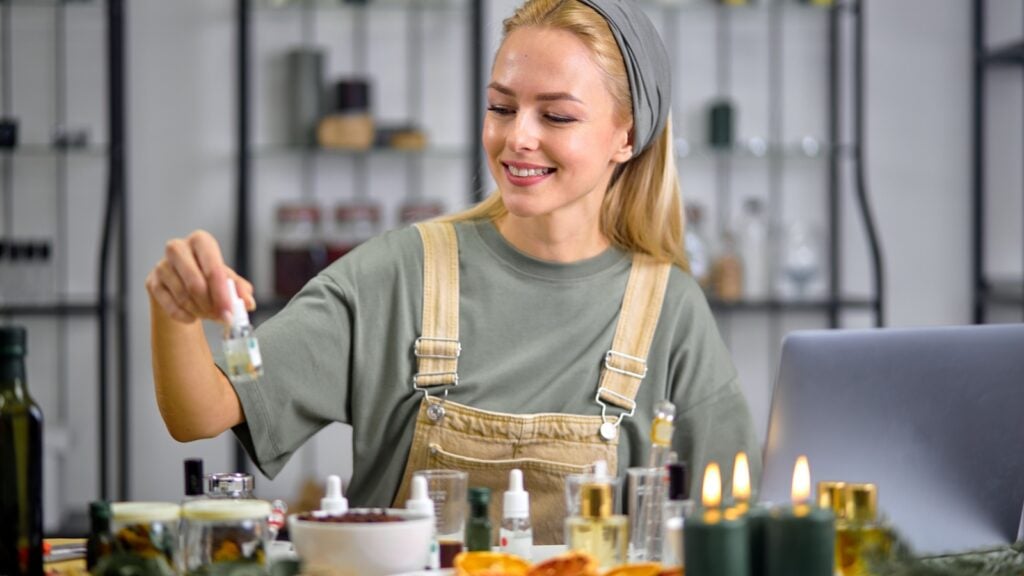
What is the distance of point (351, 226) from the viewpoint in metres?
4.05

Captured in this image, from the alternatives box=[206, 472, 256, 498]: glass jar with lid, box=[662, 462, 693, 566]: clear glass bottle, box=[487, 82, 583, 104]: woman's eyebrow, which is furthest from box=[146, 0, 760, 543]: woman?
box=[662, 462, 693, 566]: clear glass bottle

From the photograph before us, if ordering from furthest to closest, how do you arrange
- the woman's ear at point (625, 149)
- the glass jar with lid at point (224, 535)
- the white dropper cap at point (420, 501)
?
the woman's ear at point (625, 149) < the white dropper cap at point (420, 501) < the glass jar with lid at point (224, 535)

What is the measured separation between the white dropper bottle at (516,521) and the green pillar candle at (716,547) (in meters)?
0.34

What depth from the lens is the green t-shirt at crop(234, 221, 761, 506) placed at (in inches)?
73.8

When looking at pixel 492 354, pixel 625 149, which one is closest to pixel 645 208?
pixel 625 149

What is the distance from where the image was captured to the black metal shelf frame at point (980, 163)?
4203 mm

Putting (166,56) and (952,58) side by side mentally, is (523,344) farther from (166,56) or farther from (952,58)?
(952,58)

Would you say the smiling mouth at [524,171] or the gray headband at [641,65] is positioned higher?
the gray headband at [641,65]

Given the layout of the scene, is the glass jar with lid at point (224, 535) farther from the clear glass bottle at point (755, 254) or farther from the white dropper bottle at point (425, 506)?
the clear glass bottle at point (755, 254)

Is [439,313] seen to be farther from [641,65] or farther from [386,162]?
[386,162]

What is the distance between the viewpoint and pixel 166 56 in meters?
4.09

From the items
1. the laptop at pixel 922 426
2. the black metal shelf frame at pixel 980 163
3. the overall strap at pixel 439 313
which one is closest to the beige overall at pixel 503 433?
the overall strap at pixel 439 313

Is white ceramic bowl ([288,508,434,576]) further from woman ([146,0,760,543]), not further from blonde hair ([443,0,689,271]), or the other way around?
blonde hair ([443,0,689,271])

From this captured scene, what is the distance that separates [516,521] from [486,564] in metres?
0.18
